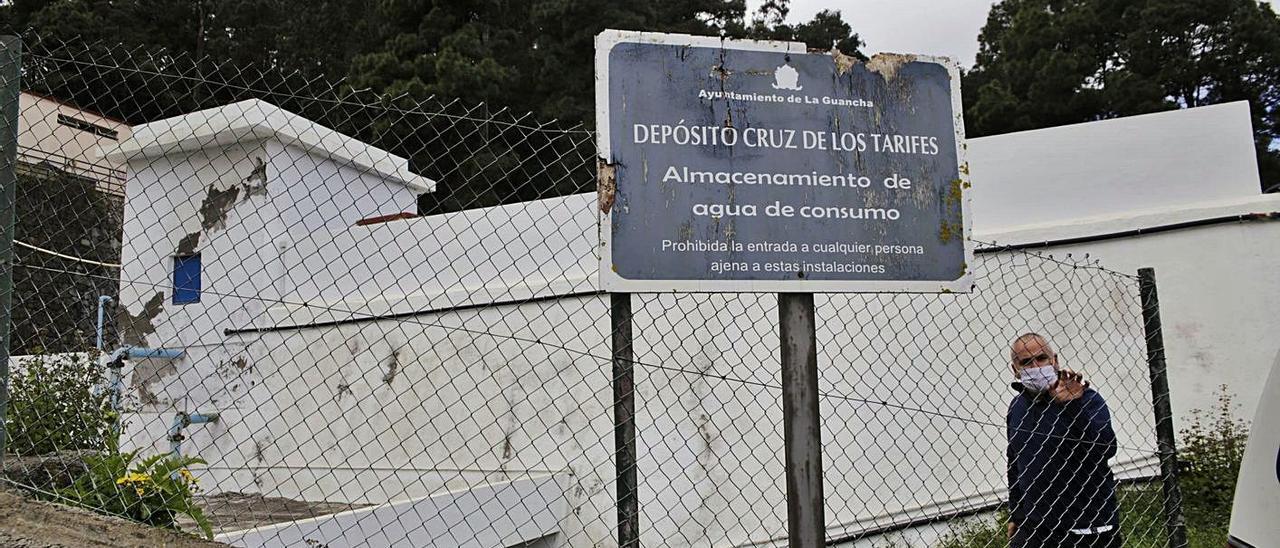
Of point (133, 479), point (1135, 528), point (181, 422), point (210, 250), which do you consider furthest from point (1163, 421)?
point (210, 250)

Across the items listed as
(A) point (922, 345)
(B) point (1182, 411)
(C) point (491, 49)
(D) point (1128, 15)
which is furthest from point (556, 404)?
(D) point (1128, 15)

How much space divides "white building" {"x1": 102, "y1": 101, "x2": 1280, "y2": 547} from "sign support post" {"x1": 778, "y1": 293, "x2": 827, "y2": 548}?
2057 mm

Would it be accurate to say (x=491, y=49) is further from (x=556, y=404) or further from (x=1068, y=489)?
(x=1068, y=489)

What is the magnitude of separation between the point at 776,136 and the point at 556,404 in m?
3.10

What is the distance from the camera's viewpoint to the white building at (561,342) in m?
5.14

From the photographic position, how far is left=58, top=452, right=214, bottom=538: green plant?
118 inches

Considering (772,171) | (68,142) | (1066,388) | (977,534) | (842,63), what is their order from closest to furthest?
(772,171) < (842,63) < (1066,388) < (68,142) < (977,534)

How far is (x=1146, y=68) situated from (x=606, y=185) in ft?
71.0

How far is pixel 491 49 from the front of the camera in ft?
54.7

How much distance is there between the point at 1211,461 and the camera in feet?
19.7

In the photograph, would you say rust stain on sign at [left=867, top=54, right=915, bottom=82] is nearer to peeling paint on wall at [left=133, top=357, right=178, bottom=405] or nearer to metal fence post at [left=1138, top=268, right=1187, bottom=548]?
metal fence post at [left=1138, top=268, right=1187, bottom=548]

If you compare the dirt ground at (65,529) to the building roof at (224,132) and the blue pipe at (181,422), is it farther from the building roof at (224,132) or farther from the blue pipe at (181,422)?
the building roof at (224,132)

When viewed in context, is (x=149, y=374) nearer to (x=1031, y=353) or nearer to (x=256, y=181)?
(x=256, y=181)

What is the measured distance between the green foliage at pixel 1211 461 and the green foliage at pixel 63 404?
598cm
